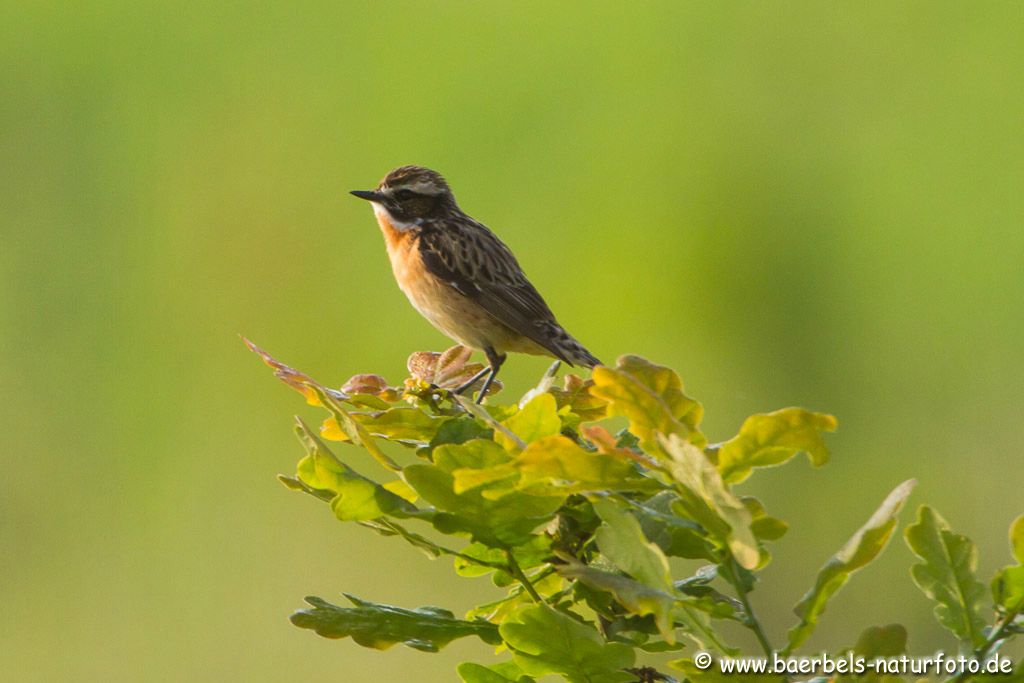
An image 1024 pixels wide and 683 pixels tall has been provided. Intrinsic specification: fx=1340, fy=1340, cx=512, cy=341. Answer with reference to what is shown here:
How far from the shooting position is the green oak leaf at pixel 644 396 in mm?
1466

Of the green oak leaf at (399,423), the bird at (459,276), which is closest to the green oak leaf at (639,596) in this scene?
the green oak leaf at (399,423)

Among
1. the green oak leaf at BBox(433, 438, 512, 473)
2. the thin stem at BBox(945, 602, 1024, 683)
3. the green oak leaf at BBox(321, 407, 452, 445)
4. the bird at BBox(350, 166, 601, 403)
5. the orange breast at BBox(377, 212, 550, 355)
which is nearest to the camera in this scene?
the thin stem at BBox(945, 602, 1024, 683)

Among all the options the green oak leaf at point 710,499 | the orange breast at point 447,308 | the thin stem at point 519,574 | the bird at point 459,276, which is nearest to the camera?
the green oak leaf at point 710,499

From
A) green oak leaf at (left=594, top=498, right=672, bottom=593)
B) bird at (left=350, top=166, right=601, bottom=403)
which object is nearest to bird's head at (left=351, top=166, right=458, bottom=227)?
bird at (left=350, top=166, right=601, bottom=403)

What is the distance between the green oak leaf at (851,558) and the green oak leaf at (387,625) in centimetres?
47

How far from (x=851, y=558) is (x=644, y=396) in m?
0.29

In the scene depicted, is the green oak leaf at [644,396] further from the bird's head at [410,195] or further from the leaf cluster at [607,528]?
the bird's head at [410,195]

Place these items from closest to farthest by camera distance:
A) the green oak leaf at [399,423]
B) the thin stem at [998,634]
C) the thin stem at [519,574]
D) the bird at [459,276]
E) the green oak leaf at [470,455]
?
the thin stem at [998,634] < the green oak leaf at [470,455] < the thin stem at [519,574] < the green oak leaf at [399,423] < the bird at [459,276]

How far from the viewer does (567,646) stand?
162 centimetres

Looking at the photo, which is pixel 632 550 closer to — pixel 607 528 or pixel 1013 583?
pixel 607 528

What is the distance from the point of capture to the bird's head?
647 cm

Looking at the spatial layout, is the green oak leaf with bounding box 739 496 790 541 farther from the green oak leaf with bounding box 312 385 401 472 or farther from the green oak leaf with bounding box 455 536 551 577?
the green oak leaf with bounding box 312 385 401 472

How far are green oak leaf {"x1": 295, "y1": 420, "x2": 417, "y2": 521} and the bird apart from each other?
4.09 meters

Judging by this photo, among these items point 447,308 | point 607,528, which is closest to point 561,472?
point 607,528
